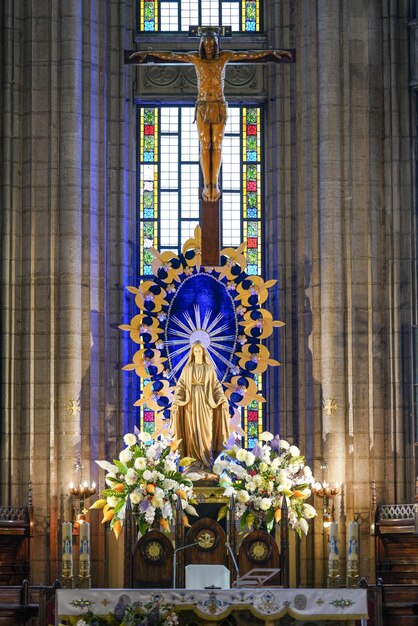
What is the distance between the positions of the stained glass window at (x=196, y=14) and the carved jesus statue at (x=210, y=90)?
9.99ft

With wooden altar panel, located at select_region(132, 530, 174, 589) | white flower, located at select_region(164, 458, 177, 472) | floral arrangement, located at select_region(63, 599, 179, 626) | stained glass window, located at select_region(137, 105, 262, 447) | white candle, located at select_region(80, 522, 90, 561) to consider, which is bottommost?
floral arrangement, located at select_region(63, 599, 179, 626)

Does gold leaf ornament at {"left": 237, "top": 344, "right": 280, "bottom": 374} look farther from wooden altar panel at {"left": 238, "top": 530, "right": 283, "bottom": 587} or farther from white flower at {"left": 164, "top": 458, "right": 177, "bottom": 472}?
wooden altar panel at {"left": 238, "top": 530, "right": 283, "bottom": 587}

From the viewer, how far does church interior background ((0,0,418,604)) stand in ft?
89.4

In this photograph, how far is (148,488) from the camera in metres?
23.6

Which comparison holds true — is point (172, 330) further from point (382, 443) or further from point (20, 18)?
point (20, 18)

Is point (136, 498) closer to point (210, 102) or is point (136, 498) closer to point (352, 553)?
point (352, 553)

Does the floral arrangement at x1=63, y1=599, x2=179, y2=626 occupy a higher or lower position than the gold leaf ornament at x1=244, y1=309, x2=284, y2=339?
lower

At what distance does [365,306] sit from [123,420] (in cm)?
460

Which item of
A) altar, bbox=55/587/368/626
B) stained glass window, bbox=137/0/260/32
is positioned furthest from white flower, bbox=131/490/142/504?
stained glass window, bbox=137/0/260/32

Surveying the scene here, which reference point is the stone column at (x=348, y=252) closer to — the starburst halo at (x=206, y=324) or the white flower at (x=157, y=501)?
the starburst halo at (x=206, y=324)

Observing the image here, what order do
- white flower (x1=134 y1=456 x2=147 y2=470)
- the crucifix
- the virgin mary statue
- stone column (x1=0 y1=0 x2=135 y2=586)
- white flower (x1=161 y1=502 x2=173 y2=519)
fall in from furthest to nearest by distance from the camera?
stone column (x1=0 y1=0 x2=135 y2=586) → the crucifix → the virgin mary statue → white flower (x1=134 y1=456 x2=147 y2=470) → white flower (x1=161 y1=502 x2=173 y2=519)

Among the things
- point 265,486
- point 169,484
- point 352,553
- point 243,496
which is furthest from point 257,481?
point 352,553

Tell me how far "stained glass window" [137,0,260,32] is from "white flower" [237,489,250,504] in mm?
9834

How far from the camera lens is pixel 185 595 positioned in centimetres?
2062
